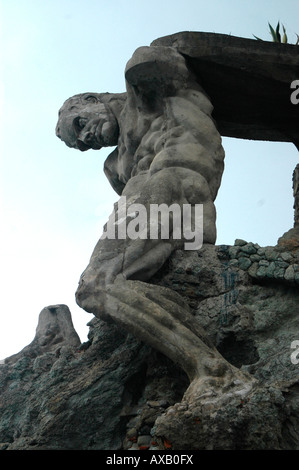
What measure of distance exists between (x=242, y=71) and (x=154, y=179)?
1372 mm

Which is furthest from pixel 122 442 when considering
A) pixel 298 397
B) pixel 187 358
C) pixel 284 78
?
pixel 284 78

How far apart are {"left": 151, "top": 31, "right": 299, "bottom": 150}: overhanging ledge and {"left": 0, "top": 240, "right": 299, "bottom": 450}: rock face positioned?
5.06 feet

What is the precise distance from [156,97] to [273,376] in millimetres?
2472

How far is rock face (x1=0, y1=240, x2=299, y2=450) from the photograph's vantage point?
166 inches

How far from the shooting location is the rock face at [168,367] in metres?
4.21

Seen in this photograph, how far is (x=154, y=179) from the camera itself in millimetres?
5117

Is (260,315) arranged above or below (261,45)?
below

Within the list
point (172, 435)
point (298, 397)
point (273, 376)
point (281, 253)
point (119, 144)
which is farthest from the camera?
point (119, 144)

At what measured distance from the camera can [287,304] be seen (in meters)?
4.71

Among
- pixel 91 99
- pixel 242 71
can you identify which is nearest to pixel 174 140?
pixel 242 71

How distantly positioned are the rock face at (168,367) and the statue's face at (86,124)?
5.38 feet

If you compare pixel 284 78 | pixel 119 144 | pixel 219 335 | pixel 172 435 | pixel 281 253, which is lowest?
pixel 172 435

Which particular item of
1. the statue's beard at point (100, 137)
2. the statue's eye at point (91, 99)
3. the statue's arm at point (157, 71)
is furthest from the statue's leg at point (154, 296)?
the statue's eye at point (91, 99)

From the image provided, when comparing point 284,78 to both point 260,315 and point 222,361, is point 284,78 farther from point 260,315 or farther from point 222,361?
point 222,361
